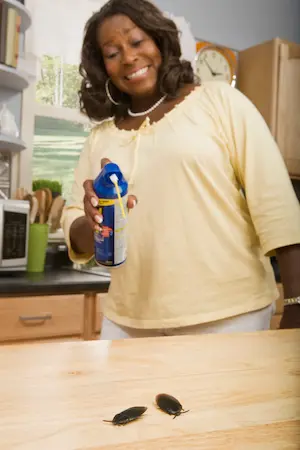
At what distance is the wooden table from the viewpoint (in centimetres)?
38

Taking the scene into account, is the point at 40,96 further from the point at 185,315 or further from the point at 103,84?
the point at 185,315

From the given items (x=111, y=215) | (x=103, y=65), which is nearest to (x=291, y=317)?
(x=111, y=215)

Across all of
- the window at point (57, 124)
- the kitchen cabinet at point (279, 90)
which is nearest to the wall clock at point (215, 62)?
the kitchen cabinet at point (279, 90)

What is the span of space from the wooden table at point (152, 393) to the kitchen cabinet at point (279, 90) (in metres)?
2.14

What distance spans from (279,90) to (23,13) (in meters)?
1.29

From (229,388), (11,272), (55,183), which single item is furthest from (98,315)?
(229,388)

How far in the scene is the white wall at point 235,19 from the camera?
8.88 ft

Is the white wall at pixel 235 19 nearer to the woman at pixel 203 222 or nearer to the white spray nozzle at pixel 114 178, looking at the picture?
the woman at pixel 203 222

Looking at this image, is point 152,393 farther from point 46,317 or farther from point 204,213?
point 46,317

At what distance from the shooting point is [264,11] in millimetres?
2967

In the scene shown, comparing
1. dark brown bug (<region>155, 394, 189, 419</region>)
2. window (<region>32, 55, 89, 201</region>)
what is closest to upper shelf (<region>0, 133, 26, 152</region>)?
window (<region>32, 55, 89, 201</region>)

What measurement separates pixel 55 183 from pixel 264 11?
1625mm

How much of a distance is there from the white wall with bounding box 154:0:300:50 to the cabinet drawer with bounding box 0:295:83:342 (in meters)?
1.63

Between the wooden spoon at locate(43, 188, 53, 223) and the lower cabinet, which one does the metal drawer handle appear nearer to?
the lower cabinet
